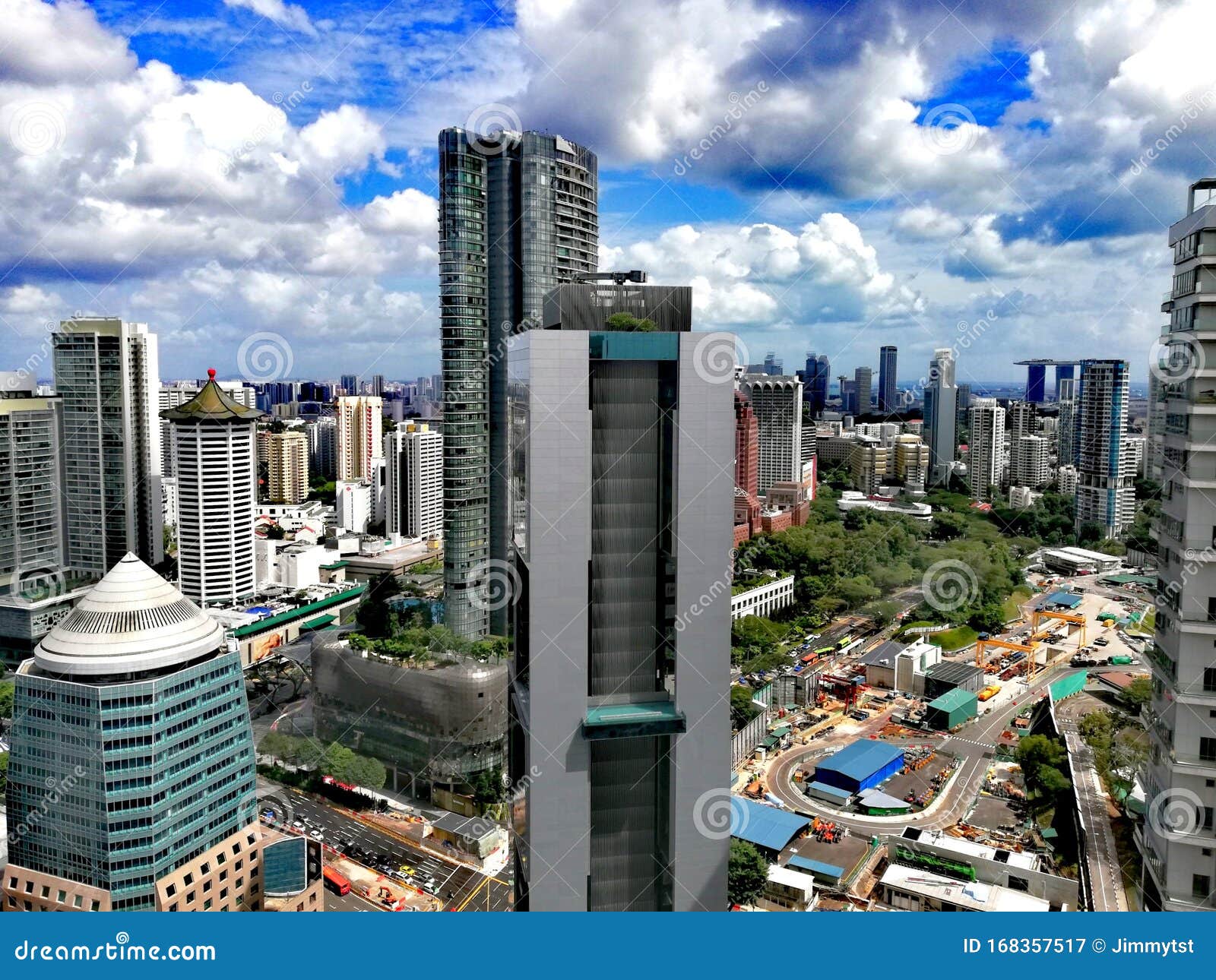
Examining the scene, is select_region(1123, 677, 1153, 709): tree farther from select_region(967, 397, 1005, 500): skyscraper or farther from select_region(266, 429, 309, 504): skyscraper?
select_region(266, 429, 309, 504): skyscraper

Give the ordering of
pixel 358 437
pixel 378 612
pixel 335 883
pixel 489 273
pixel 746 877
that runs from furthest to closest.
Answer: pixel 358 437 → pixel 378 612 → pixel 489 273 → pixel 335 883 → pixel 746 877

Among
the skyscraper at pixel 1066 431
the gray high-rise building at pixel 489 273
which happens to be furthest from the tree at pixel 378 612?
the skyscraper at pixel 1066 431

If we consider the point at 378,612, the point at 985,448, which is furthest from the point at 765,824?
the point at 985,448

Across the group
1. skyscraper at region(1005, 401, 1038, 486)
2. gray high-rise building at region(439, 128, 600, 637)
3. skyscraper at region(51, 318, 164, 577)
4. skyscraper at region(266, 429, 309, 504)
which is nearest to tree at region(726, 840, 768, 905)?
gray high-rise building at region(439, 128, 600, 637)

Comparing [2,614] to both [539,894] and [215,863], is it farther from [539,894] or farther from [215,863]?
[539,894]

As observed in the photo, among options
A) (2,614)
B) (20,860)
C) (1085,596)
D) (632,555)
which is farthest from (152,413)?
(1085,596)

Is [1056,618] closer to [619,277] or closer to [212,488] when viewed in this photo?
[619,277]

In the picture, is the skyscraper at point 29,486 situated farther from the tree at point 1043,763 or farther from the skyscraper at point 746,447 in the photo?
the tree at point 1043,763

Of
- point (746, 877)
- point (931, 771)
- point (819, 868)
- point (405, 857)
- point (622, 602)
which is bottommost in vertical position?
point (405, 857)
